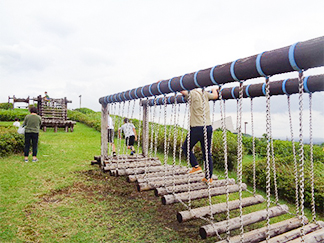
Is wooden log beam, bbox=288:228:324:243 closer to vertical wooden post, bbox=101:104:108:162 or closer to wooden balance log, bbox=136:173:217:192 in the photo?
wooden balance log, bbox=136:173:217:192

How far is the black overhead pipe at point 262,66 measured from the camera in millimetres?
1736

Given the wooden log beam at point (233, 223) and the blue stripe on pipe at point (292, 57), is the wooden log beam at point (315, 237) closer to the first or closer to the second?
the wooden log beam at point (233, 223)

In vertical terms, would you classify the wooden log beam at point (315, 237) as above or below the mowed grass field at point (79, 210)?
above

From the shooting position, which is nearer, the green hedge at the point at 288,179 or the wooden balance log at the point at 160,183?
the wooden balance log at the point at 160,183

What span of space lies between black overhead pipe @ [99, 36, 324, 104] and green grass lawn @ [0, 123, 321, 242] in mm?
1945

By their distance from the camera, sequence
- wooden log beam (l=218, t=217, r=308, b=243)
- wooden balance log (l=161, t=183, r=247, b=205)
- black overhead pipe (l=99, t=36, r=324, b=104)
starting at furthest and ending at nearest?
wooden balance log (l=161, t=183, r=247, b=205) < wooden log beam (l=218, t=217, r=308, b=243) < black overhead pipe (l=99, t=36, r=324, b=104)

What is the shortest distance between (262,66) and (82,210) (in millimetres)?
3410

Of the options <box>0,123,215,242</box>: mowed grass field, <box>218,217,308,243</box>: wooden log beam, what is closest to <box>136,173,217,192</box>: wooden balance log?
<box>0,123,215,242</box>: mowed grass field

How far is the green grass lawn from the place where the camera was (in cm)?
327

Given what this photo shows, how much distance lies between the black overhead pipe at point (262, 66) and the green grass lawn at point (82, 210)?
6.38ft

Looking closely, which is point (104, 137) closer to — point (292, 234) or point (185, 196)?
point (185, 196)

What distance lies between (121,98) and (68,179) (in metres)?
2.17

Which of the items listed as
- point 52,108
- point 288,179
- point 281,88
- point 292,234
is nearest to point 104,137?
point 288,179

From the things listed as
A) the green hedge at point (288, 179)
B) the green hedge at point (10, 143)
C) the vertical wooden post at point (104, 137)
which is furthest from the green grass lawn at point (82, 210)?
the green hedge at point (10, 143)
